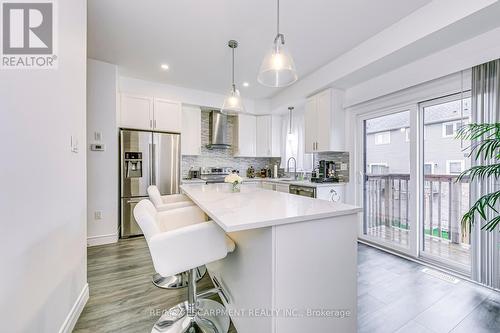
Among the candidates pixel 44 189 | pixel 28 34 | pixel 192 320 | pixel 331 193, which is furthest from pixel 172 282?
pixel 331 193

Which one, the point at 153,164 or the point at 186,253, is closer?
the point at 186,253

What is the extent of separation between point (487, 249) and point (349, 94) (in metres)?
2.54

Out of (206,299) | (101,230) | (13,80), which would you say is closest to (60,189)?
(13,80)

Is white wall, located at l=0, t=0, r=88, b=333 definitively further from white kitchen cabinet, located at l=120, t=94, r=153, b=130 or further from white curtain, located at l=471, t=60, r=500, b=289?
white curtain, located at l=471, t=60, r=500, b=289

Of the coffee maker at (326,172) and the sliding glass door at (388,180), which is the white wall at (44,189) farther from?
the sliding glass door at (388,180)

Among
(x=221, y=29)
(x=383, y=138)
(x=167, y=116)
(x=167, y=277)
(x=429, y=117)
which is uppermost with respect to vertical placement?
(x=221, y=29)

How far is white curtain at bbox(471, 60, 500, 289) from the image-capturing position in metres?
1.91

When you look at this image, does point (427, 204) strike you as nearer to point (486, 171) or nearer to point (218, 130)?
point (486, 171)

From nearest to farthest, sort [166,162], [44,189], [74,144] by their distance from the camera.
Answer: [44,189], [74,144], [166,162]

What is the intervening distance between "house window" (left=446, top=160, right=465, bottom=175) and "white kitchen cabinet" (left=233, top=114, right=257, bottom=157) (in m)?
3.50

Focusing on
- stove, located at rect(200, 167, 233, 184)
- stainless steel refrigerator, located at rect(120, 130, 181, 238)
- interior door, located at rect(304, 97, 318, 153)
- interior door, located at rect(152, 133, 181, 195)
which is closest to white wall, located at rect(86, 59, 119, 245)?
stainless steel refrigerator, located at rect(120, 130, 181, 238)

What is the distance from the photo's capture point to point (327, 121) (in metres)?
3.42

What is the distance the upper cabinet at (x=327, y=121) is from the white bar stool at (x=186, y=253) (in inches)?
104

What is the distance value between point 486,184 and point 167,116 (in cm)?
446
